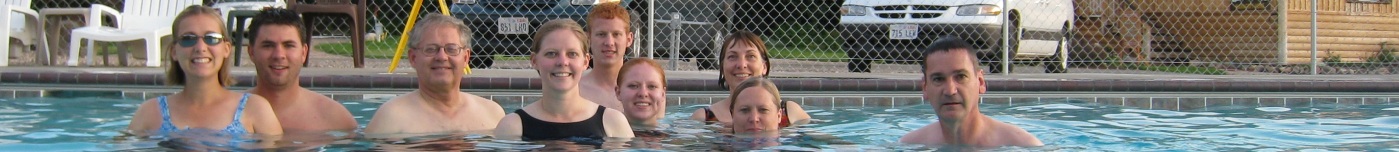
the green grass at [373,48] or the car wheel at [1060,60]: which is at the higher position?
the green grass at [373,48]

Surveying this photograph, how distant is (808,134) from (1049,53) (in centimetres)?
666

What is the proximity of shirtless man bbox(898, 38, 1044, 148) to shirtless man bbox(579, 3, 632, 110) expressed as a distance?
5.71 feet

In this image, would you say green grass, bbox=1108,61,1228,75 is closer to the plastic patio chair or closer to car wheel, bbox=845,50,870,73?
car wheel, bbox=845,50,870,73

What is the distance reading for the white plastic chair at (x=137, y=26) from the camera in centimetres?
1099

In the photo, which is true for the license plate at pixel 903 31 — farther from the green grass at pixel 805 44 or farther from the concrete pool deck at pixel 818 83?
the green grass at pixel 805 44

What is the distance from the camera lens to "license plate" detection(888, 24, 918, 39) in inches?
460

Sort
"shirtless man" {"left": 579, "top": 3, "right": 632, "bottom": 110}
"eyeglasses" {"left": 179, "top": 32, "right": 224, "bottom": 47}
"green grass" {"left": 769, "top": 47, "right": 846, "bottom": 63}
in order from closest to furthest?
"eyeglasses" {"left": 179, "top": 32, "right": 224, "bottom": 47} → "shirtless man" {"left": 579, "top": 3, "right": 632, "bottom": 110} → "green grass" {"left": 769, "top": 47, "right": 846, "bottom": 63}

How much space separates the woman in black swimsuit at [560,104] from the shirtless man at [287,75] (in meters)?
0.54

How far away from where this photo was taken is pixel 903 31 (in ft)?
38.4

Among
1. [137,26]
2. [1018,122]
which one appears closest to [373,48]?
[137,26]

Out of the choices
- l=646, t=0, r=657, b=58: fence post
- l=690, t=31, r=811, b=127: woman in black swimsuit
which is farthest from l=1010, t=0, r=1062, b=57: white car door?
l=690, t=31, r=811, b=127: woman in black swimsuit

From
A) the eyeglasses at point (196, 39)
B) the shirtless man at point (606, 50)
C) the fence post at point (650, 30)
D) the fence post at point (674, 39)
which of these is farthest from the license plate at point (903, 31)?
the eyeglasses at point (196, 39)

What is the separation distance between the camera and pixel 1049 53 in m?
11.9

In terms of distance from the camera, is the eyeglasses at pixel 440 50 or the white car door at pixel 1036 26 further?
the white car door at pixel 1036 26
